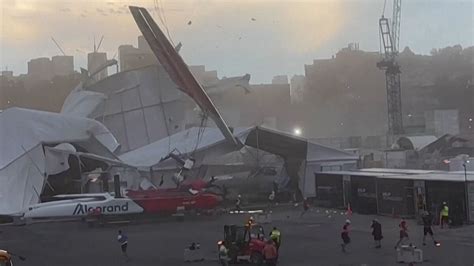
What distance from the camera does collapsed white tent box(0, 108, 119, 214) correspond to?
36.2 metres

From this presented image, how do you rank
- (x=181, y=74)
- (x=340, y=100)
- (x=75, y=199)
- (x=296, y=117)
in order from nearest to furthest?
(x=75, y=199) < (x=181, y=74) < (x=296, y=117) < (x=340, y=100)

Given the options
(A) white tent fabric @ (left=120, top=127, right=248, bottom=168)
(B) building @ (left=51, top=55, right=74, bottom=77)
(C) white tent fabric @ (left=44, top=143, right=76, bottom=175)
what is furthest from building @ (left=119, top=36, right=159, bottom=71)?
(C) white tent fabric @ (left=44, top=143, right=76, bottom=175)

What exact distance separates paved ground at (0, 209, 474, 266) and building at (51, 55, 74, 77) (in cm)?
6305

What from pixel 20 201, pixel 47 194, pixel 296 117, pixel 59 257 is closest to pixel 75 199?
pixel 20 201

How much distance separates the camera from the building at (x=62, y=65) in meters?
90.9

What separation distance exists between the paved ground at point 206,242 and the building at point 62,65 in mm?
63054

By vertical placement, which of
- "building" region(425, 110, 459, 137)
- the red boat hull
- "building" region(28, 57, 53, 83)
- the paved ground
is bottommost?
the paved ground

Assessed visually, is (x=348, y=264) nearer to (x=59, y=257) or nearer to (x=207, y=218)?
(x=59, y=257)

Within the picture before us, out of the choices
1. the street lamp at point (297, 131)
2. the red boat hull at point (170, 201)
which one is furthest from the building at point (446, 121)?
the red boat hull at point (170, 201)

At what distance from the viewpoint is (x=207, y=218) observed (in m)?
31.4

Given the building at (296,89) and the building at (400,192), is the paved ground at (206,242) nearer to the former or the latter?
the building at (400,192)

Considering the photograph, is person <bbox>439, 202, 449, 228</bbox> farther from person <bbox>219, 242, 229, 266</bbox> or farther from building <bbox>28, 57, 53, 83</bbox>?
building <bbox>28, 57, 53, 83</bbox>

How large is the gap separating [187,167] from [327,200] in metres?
10.2

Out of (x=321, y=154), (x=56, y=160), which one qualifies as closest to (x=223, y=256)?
(x=321, y=154)
